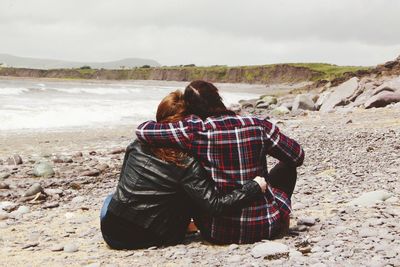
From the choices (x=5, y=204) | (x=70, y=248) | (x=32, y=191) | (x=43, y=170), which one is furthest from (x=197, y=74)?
(x=70, y=248)

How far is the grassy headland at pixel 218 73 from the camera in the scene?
357 feet

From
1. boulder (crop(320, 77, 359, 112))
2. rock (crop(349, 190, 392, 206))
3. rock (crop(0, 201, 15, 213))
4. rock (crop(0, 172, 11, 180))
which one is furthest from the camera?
boulder (crop(320, 77, 359, 112))

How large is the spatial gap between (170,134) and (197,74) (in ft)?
447

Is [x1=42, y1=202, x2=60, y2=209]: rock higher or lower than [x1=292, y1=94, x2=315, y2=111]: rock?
above

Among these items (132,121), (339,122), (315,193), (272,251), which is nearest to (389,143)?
(315,193)

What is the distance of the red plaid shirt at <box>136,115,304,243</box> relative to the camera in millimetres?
4746

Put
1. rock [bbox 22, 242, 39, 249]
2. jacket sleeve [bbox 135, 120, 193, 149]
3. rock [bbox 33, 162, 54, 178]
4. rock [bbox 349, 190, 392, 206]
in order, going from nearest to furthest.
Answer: jacket sleeve [bbox 135, 120, 193, 149], rock [bbox 22, 242, 39, 249], rock [bbox 349, 190, 392, 206], rock [bbox 33, 162, 54, 178]

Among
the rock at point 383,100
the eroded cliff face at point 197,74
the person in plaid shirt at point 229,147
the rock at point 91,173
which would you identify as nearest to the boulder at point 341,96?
the rock at point 383,100

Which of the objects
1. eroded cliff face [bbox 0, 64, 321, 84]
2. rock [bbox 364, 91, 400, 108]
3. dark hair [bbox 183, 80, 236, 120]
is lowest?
eroded cliff face [bbox 0, 64, 321, 84]

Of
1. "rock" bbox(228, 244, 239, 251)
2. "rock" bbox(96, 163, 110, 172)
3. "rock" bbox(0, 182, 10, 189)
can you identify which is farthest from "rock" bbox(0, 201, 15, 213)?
"rock" bbox(228, 244, 239, 251)

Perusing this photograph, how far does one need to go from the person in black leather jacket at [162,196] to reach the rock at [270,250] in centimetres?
44

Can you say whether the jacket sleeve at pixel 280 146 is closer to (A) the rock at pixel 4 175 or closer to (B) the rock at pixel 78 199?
(B) the rock at pixel 78 199

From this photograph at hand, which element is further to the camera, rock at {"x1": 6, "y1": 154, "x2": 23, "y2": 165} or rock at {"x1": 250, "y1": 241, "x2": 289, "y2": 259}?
rock at {"x1": 6, "y1": 154, "x2": 23, "y2": 165}

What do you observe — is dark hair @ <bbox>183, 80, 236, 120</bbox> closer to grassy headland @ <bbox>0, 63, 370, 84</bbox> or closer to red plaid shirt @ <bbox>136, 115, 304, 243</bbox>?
red plaid shirt @ <bbox>136, 115, 304, 243</bbox>
